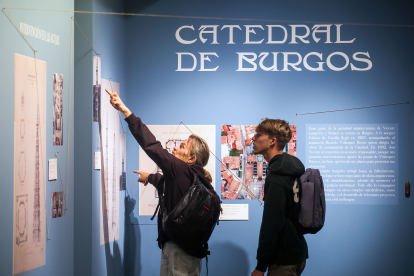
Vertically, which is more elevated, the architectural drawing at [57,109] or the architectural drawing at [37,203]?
the architectural drawing at [57,109]

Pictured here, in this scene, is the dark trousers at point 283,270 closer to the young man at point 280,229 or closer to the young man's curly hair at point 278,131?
the young man at point 280,229

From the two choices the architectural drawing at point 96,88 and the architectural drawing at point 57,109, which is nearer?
the architectural drawing at point 57,109

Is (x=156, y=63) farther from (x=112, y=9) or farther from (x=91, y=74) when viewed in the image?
(x=91, y=74)

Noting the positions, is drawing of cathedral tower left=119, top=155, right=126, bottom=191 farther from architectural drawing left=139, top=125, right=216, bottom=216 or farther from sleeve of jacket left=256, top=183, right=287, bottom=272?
sleeve of jacket left=256, top=183, right=287, bottom=272

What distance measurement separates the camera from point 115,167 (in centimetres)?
291

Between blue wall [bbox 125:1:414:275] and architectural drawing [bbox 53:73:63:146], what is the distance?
0.93 meters

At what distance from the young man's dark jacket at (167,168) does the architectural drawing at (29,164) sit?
20.3 inches

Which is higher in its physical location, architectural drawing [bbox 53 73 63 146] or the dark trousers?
architectural drawing [bbox 53 73 63 146]

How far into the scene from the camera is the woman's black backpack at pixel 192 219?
2.08 meters

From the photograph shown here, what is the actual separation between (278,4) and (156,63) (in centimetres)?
116

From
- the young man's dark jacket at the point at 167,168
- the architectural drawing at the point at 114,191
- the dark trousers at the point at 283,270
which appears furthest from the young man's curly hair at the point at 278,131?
the architectural drawing at the point at 114,191

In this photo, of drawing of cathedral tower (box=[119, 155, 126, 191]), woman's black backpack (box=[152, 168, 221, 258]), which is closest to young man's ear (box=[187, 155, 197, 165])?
woman's black backpack (box=[152, 168, 221, 258])

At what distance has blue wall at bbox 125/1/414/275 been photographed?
10.2 feet

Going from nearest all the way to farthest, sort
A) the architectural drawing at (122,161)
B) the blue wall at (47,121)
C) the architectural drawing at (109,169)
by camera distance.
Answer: the blue wall at (47,121), the architectural drawing at (109,169), the architectural drawing at (122,161)
